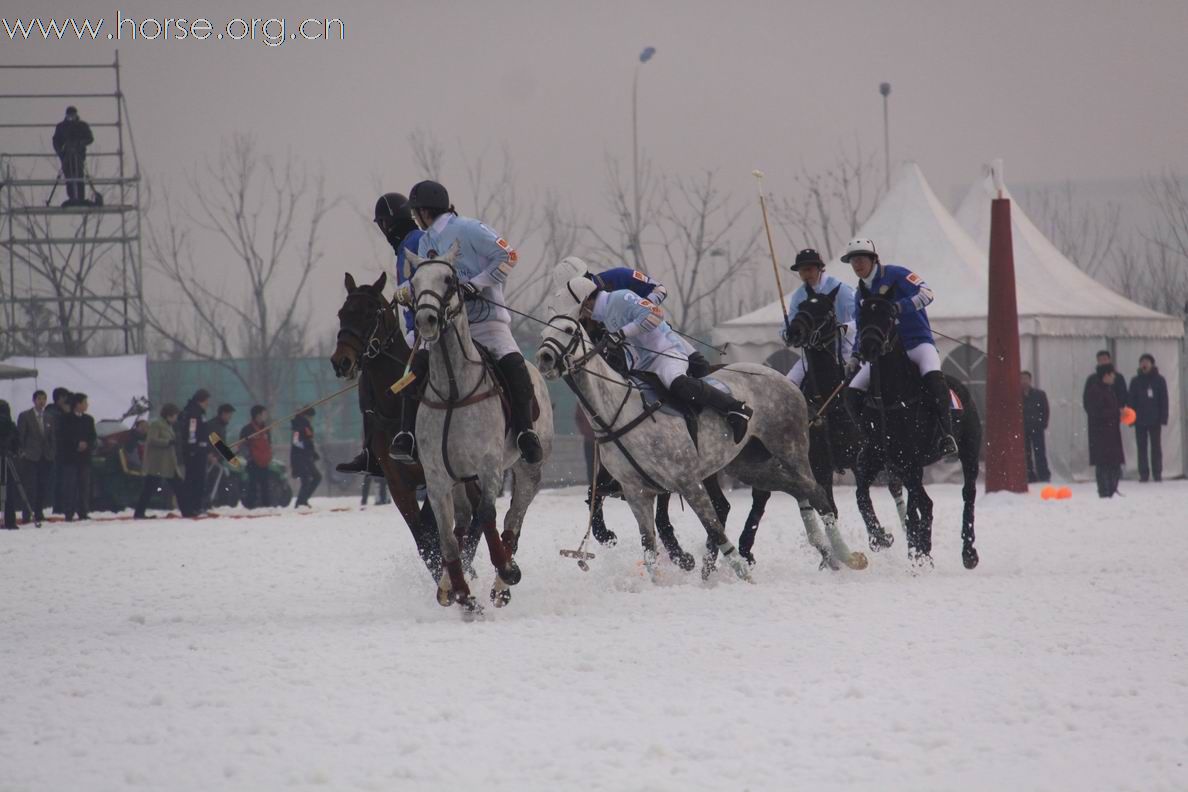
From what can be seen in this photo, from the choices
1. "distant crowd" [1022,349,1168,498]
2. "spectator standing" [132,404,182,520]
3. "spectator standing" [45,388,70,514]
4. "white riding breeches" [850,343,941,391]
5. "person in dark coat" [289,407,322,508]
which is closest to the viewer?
"white riding breeches" [850,343,941,391]

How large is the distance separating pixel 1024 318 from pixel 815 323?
13544 millimetres

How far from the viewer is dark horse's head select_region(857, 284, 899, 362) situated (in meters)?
12.2

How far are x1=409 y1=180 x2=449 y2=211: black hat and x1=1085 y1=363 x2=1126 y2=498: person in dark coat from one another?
14565 mm

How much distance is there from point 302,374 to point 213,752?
44.4 meters

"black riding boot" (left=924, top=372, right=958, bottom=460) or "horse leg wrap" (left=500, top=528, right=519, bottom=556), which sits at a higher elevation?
"black riding boot" (left=924, top=372, right=958, bottom=460)

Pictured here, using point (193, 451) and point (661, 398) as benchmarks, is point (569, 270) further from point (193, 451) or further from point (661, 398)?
point (193, 451)

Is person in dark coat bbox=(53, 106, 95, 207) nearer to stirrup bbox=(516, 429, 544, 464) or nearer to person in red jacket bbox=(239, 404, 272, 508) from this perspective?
person in red jacket bbox=(239, 404, 272, 508)

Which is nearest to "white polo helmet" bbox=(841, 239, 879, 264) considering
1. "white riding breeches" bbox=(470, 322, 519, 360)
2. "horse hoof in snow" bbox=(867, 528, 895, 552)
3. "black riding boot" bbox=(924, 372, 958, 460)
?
"black riding boot" bbox=(924, 372, 958, 460)

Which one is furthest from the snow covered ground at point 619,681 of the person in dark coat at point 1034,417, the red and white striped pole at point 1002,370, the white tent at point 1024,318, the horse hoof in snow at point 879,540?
the white tent at point 1024,318

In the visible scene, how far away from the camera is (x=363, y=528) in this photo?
1991 cm

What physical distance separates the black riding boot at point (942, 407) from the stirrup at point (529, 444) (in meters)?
3.49

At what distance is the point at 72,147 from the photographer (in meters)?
28.9

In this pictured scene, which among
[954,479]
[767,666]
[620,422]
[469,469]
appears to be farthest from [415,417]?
[954,479]

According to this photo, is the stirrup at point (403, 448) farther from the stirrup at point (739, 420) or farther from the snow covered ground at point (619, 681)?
the stirrup at point (739, 420)
